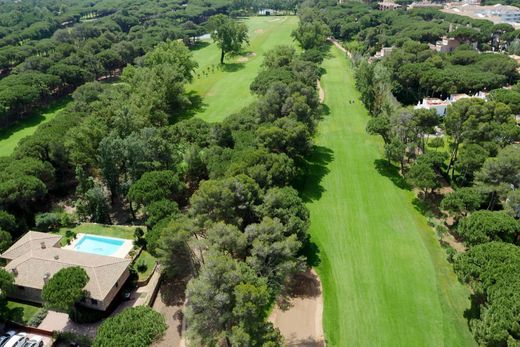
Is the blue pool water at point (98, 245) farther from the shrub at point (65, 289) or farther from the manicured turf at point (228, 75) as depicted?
the manicured turf at point (228, 75)

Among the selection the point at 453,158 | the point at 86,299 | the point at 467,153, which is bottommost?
the point at 86,299

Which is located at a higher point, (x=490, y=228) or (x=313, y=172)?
(x=490, y=228)

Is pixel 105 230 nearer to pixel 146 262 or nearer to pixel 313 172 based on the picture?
pixel 146 262

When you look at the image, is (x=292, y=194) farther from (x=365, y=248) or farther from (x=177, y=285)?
(x=177, y=285)

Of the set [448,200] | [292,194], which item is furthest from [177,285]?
[448,200]

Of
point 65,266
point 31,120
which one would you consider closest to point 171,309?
point 65,266

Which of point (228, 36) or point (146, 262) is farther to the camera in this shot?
point (228, 36)

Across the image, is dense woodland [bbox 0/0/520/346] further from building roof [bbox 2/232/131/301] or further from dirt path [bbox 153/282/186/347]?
building roof [bbox 2/232/131/301]
